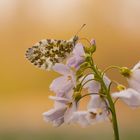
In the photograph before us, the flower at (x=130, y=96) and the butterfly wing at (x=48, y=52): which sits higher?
the butterfly wing at (x=48, y=52)

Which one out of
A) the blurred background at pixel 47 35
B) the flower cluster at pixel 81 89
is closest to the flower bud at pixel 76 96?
the flower cluster at pixel 81 89

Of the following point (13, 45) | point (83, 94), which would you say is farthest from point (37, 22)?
point (83, 94)

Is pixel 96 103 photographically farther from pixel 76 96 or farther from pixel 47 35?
pixel 47 35

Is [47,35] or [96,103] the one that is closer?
[96,103]

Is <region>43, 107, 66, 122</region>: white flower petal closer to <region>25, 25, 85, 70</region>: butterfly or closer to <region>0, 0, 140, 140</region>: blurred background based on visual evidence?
<region>25, 25, 85, 70</region>: butterfly

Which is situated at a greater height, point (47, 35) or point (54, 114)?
point (47, 35)

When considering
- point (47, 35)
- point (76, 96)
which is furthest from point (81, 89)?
point (47, 35)

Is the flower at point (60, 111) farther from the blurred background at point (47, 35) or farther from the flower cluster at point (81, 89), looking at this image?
the blurred background at point (47, 35)
